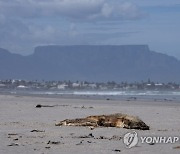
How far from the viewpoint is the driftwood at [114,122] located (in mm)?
15062

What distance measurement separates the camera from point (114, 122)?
1543 cm

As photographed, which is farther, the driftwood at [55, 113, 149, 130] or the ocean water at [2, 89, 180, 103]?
the ocean water at [2, 89, 180, 103]

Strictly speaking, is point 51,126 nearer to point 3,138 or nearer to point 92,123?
point 92,123

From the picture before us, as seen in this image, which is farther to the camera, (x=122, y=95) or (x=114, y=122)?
(x=122, y=95)

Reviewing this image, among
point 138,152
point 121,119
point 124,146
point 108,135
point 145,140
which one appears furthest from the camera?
point 121,119

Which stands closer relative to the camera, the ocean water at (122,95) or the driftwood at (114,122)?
the driftwood at (114,122)

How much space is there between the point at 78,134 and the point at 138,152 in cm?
314

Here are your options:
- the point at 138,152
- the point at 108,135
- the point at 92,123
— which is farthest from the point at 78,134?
Answer: the point at 138,152

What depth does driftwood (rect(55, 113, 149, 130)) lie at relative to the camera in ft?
49.4

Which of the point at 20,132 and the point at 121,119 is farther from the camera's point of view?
the point at 121,119

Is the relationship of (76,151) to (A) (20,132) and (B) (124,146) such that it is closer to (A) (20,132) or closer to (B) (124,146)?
(B) (124,146)

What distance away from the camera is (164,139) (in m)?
12.8

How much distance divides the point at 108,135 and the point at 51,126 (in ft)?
9.05

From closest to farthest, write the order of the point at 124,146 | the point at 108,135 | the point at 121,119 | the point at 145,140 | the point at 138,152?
the point at 138,152
the point at 124,146
the point at 145,140
the point at 108,135
the point at 121,119
